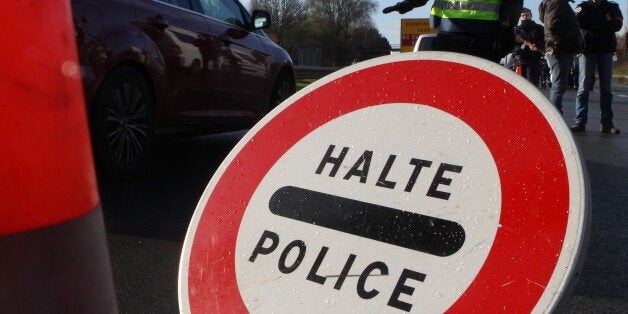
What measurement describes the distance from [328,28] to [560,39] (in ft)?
186

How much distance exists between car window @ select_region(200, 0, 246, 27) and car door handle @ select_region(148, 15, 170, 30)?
102cm

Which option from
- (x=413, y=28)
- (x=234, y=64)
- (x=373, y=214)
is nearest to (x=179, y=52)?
(x=234, y=64)

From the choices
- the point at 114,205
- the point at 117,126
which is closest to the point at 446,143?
the point at 114,205

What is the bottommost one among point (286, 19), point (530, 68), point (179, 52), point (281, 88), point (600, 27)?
point (286, 19)

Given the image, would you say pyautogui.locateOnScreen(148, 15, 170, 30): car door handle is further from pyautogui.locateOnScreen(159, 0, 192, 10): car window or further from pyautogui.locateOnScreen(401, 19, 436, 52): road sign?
pyautogui.locateOnScreen(401, 19, 436, 52): road sign

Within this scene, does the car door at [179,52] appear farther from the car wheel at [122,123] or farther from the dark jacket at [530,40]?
the dark jacket at [530,40]

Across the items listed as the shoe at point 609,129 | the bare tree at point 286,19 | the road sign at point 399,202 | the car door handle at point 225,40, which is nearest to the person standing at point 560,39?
the shoe at point 609,129

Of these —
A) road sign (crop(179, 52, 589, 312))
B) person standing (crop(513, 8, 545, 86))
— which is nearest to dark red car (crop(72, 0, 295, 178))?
road sign (crop(179, 52, 589, 312))

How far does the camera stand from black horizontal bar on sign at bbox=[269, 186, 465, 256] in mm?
1382

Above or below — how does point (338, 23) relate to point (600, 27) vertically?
below

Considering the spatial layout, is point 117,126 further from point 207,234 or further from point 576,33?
point 576,33

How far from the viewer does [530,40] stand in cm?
1184

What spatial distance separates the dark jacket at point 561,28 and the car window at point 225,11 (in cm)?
382

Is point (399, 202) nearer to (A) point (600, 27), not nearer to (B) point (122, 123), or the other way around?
(B) point (122, 123)
